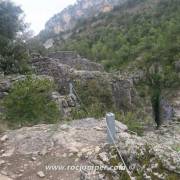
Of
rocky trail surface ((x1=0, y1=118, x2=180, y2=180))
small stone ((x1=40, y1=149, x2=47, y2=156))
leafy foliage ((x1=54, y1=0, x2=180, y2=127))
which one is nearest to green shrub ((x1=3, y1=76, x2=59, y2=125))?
rocky trail surface ((x1=0, y1=118, x2=180, y2=180))

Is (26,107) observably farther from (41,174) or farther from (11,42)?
(11,42)

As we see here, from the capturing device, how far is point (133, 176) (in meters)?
3.53

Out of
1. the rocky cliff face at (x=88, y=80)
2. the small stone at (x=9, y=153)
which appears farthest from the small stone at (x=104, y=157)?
the rocky cliff face at (x=88, y=80)

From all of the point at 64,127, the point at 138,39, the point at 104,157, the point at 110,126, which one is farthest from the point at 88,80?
the point at 138,39

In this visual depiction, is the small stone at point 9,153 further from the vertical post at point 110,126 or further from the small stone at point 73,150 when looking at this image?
the vertical post at point 110,126

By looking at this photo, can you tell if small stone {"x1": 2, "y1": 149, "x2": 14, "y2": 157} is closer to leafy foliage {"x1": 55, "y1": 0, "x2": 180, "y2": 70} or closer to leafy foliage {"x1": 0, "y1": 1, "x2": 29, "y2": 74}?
leafy foliage {"x1": 0, "y1": 1, "x2": 29, "y2": 74}

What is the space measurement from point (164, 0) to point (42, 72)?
42522mm

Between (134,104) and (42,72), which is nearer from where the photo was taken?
(42,72)

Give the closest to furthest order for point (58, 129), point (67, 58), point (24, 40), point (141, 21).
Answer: point (58, 129) → point (24, 40) → point (67, 58) → point (141, 21)

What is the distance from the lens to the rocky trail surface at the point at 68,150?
152 inches

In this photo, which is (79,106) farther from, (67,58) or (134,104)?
(67,58)

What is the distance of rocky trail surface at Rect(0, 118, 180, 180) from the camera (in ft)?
12.7

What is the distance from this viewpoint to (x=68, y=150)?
6.32 m

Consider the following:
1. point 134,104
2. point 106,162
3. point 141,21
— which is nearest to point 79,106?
point 134,104
